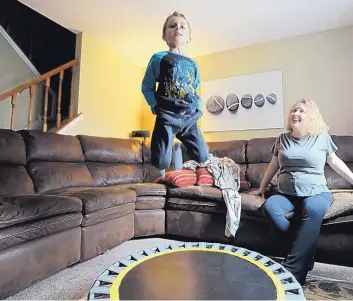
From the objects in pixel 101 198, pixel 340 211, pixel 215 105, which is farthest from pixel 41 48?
pixel 340 211

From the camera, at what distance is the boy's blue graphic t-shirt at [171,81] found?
130 cm

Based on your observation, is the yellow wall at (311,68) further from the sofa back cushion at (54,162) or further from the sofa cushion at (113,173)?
the sofa back cushion at (54,162)

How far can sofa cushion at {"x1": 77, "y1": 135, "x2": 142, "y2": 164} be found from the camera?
286 centimetres

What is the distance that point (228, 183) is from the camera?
250 cm

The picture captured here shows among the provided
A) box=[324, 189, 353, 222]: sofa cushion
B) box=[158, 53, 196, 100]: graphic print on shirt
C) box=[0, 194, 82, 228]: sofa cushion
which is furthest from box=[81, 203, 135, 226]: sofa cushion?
box=[324, 189, 353, 222]: sofa cushion

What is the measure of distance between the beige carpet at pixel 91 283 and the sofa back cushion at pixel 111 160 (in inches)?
39.1

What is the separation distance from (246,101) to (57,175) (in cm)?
240

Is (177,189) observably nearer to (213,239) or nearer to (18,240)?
(213,239)

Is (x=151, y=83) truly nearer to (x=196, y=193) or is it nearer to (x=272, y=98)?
(x=196, y=193)

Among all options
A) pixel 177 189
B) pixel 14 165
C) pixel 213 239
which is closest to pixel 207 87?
pixel 177 189

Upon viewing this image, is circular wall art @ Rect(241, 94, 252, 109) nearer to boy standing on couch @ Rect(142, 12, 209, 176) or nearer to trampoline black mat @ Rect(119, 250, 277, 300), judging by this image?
boy standing on couch @ Rect(142, 12, 209, 176)

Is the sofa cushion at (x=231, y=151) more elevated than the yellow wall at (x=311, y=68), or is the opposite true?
the yellow wall at (x=311, y=68)

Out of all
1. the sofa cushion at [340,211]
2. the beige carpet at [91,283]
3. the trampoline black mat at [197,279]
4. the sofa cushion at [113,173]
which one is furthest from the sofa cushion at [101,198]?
the sofa cushion at [340,211]

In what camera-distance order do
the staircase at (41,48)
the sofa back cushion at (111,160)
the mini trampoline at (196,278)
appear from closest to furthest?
1. the mini trampoline at (196,278)
2. the sofa back cushion at (111,160)
3. the staircase at (41,48)
